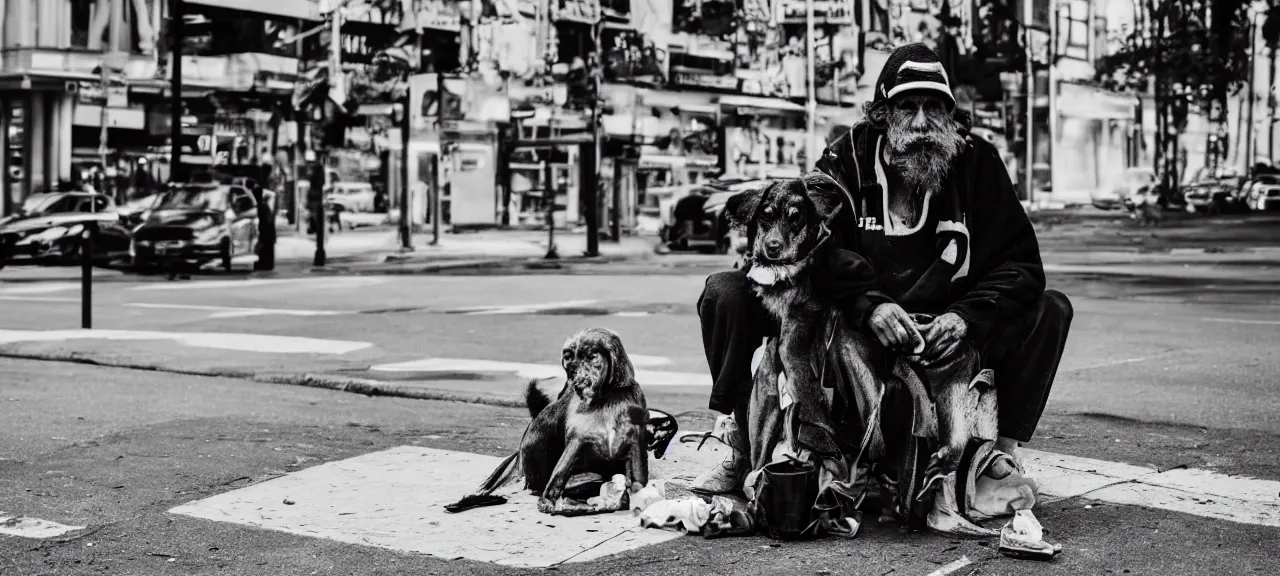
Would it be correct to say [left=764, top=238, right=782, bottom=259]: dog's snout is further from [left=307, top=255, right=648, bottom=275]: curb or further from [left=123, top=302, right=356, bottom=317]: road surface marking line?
[left=307, top=255, right=648, bottom=275]: curb

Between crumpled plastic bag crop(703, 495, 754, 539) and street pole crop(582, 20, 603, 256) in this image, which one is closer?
crumpled plastic bag crop(703, 495, 754, 539)

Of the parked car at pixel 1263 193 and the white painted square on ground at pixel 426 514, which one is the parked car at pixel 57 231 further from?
the parked car at pixel 1263 193

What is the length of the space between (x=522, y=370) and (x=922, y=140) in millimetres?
5439

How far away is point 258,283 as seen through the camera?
21.5 metres

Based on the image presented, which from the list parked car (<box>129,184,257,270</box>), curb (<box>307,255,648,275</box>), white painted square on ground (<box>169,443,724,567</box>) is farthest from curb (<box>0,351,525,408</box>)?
curb (<box>307,255,648,275</box>)

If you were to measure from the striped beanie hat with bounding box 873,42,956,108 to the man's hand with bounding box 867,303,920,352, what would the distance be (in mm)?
830

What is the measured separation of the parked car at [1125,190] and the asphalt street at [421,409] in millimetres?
22976

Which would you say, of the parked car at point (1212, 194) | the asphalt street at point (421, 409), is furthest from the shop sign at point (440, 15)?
the parked car at point (1212, 194)

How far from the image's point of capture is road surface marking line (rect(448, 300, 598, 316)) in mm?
15477

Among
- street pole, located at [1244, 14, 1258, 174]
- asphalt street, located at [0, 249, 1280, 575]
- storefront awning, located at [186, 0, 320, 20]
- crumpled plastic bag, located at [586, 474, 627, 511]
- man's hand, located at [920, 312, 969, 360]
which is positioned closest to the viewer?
asphalt street, located at [0, 249, 1280, 575]

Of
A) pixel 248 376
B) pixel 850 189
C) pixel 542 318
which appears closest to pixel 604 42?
pixel 542 318

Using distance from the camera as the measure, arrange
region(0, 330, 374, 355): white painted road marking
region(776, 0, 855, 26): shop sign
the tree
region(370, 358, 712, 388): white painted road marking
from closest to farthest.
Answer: region(370, 358, 712, 388): white painted road marking, region(0, 330, 374, 355): white painted road marking, the tree, region(776, 0, 855, 26): shop sign

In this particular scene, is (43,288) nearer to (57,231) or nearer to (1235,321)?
(57,231)

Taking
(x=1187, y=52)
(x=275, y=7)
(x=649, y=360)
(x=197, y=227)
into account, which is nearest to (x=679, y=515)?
(x=649, y=360)
